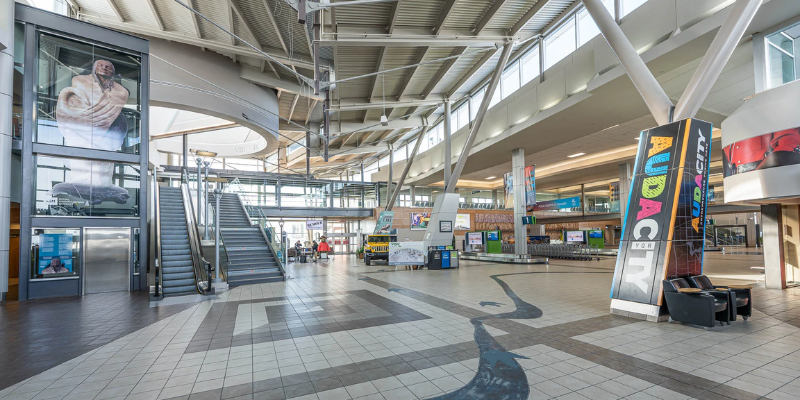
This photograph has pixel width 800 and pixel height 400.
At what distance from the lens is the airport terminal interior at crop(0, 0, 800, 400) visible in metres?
4.48

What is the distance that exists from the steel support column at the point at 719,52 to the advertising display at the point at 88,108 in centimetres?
1507

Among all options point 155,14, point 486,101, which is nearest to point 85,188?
point 155,14

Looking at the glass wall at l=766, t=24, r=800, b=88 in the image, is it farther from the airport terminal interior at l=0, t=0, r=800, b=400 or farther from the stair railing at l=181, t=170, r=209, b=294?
the stair railing at l=181, t=170, r=209, b=294

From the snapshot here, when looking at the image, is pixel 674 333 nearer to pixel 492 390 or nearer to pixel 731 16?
pixel 492 390

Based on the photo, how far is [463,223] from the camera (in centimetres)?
3459

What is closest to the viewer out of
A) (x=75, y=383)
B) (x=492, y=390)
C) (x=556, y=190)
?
(x=492, y=390)

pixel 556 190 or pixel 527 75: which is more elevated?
pixel 527 75

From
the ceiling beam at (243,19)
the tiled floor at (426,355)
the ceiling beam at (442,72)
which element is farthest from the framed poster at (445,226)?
the ceiling beam at (243,19)

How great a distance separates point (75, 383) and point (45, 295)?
28.8ft

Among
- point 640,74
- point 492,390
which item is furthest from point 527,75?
point 492,390

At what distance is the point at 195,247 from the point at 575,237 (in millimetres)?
22280

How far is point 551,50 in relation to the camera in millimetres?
16859

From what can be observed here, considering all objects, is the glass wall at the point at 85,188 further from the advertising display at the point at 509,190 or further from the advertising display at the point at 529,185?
the advertising display at the point at 529,185

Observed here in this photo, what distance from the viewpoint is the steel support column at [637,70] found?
24.1 feet
